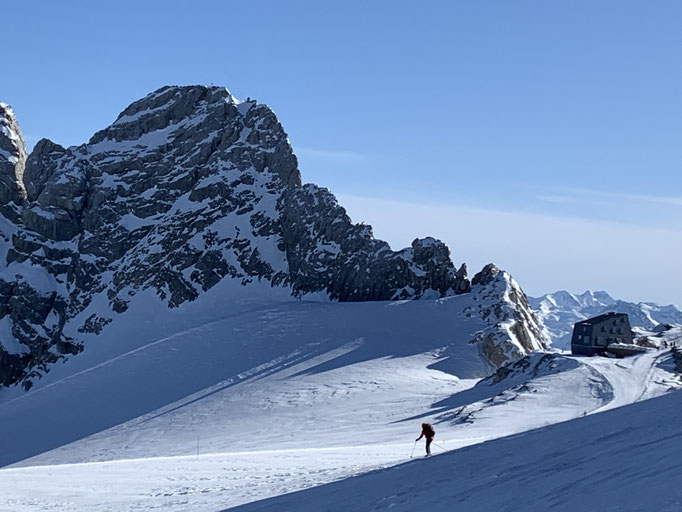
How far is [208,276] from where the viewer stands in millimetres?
104938

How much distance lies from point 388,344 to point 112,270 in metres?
51.2

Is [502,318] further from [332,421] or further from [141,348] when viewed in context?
[141,348]

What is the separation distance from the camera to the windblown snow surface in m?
17.0

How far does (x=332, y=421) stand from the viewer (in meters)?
55.2

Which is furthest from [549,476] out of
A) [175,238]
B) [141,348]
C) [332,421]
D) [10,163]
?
[10,163]

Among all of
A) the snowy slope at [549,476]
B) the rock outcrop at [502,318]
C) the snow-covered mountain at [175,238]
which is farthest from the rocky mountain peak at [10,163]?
the snowy slope at [549,476]

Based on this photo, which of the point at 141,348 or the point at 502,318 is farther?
the point at 502,318

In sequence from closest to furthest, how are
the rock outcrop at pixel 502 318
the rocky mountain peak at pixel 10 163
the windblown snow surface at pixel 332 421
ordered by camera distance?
the windblown snow surface at pixel 332 421
the rock outcrop at pixel 502 318
the rocky mountain peak at pixel 10 163

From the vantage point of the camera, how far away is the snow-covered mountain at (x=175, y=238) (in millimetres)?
99312

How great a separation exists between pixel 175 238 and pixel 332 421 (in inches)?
2445

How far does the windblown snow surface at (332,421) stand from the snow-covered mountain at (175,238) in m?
5.43

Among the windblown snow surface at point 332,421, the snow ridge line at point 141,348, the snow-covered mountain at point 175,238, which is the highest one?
the snow-covered mountain at point 175,238

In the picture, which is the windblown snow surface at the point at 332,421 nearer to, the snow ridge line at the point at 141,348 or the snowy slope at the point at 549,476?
the snowy slope at the point at 549,476

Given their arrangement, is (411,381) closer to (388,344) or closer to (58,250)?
(388,344)
